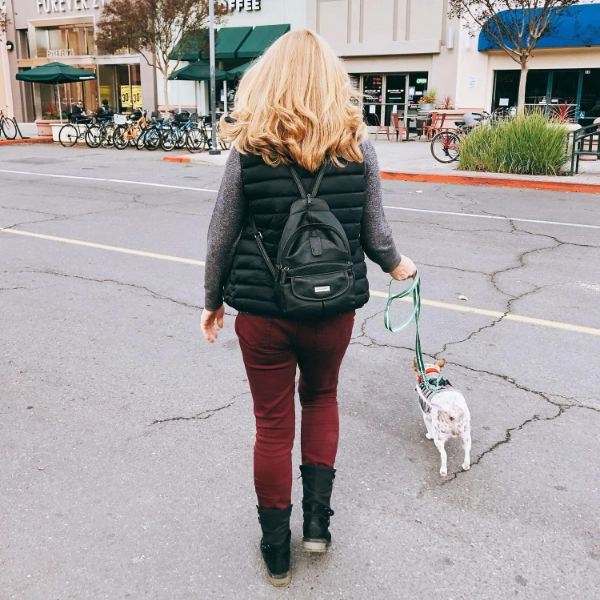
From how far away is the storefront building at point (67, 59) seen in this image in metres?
34.2

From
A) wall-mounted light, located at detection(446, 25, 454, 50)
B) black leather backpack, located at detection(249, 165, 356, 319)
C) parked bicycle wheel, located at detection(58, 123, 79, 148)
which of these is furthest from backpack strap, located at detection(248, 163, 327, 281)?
wall-mounted light, located at detection(446, 25, 454, 50)

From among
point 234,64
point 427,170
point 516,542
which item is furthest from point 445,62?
point 516,542

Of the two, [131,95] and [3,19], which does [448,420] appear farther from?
[3,19]

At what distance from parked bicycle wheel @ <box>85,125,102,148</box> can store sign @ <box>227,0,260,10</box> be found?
9575 millimetres

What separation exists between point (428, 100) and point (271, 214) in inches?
950

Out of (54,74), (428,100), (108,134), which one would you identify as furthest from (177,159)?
(428,100)

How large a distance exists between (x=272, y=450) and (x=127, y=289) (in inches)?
159

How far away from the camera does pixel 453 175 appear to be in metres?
13.7

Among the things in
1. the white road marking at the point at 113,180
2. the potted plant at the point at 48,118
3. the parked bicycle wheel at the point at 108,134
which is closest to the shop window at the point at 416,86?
the parked bicycle wheel at the point at 108,134

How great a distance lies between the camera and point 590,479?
3238 mm

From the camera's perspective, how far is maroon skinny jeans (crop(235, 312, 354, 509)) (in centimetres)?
241

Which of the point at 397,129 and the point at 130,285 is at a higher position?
the point at 397,129

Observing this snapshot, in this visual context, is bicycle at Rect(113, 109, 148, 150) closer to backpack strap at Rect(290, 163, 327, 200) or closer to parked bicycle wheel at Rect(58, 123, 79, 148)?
parked bicycle wheel at Rect(58, 123, 79, 148)

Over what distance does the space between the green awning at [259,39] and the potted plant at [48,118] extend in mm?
8274
